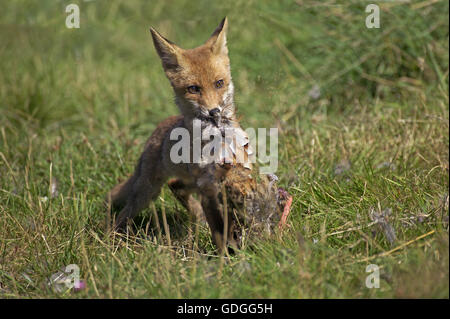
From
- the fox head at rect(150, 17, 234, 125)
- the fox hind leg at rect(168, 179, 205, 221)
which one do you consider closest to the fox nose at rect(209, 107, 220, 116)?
the fox head at rect(150, 17, 234, 125)

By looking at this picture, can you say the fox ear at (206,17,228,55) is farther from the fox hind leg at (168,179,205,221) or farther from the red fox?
the fox hind leg at (168,179,205,221)

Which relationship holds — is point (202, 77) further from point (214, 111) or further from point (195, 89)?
point (214, 111)

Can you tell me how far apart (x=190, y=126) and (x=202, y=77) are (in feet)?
1.09

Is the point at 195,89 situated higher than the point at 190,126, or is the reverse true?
the point at 195,89

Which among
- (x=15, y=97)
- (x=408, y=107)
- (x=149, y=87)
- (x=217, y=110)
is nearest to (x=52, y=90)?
(x=15, y=97)

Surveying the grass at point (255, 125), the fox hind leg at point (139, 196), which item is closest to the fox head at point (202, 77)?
the grass at point (255, 125)

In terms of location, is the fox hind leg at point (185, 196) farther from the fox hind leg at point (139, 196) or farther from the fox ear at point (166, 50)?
the fox ear at point (166, 50)

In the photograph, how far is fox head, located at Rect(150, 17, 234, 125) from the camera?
3.37 metres

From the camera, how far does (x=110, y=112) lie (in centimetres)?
609

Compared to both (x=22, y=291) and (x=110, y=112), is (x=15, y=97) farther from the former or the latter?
(x=22, y=291)

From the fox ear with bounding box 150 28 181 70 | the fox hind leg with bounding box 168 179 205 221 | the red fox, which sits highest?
the fox ear with bounding box 150 28 181 70

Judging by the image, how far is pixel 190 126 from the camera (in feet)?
11.6

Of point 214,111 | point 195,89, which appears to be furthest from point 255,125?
point 214,111
